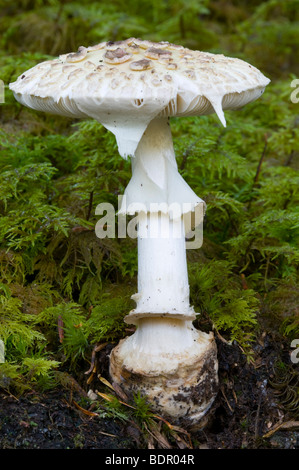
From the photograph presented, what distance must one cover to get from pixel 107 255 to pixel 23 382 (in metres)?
0.97

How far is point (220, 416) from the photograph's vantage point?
2.66 metres

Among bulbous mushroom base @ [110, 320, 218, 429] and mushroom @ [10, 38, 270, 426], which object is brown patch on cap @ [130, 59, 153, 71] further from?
bulbous mushroom base @ [110, 320, 218, 429]

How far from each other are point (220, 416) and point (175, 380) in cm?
39

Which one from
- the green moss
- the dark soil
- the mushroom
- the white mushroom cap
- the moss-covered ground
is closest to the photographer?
the white mushroom cap

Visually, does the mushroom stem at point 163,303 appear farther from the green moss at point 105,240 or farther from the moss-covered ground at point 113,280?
the green moss at point 105,240

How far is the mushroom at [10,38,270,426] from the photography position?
2174mm

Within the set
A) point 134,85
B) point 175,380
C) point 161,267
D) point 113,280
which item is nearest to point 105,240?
point 113,280

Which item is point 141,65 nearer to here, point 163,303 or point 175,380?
point 163,303

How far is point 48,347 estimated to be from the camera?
2.87 metres

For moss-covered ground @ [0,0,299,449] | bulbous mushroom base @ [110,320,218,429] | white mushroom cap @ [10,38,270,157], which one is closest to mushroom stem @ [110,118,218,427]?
bulbous mushroom base @ [110,320,218,429]

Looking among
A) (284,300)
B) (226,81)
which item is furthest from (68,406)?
(226,81)

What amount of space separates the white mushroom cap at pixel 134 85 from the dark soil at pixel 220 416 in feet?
4.12

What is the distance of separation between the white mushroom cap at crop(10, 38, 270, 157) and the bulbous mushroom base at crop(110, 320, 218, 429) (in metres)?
1.03

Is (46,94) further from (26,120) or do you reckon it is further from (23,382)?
(26,120)
